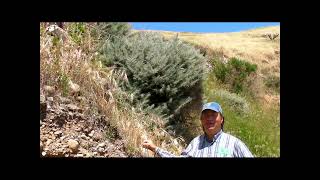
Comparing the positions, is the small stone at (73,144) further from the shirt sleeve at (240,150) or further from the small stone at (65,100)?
the shirt sleeve at (240,150)

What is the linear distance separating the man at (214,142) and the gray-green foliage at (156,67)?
263 centimetres

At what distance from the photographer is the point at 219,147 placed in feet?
10.9

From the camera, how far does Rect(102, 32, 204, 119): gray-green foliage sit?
6.18 metres

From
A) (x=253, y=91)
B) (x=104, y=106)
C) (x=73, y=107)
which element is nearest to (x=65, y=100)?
(x=73, y=107)

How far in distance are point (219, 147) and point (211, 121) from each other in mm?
174

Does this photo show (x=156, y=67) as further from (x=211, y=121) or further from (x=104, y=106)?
(x=211, y=121)

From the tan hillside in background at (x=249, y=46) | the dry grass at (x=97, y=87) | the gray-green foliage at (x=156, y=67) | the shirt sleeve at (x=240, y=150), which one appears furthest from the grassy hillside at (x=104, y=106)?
the tan hillside in background at (x=249, y=46)

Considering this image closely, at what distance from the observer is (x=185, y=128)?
6.48 m

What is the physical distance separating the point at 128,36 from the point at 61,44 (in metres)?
1.41

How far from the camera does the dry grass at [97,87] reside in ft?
16.5

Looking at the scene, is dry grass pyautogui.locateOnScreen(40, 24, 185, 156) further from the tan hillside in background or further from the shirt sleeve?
the tan hillside in background

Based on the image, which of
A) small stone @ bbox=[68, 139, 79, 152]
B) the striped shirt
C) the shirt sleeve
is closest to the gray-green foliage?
small stone @ bbox=[68, 139, 79, 152]
